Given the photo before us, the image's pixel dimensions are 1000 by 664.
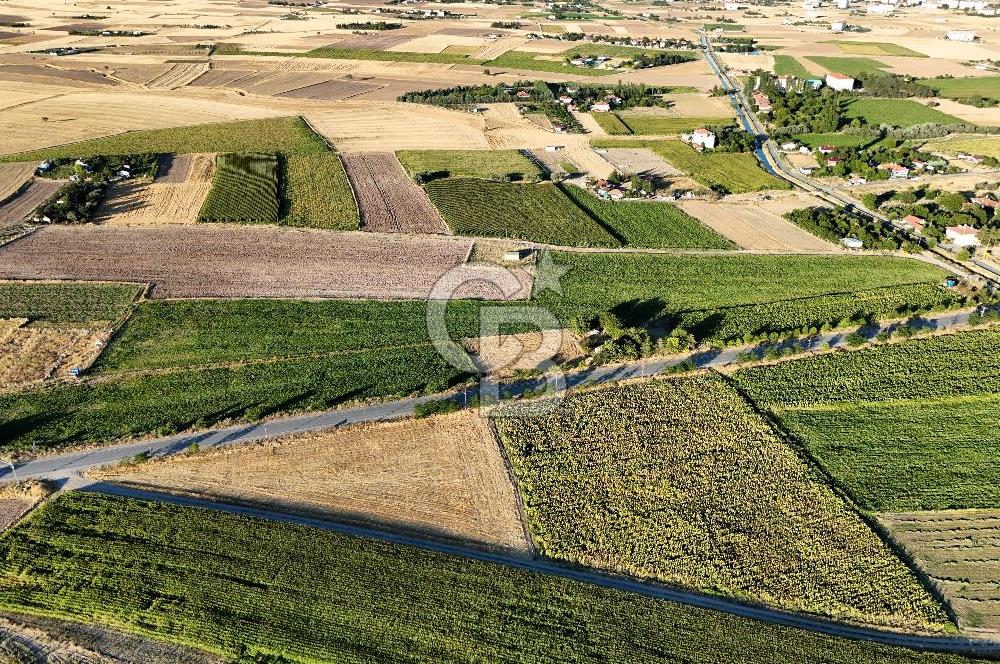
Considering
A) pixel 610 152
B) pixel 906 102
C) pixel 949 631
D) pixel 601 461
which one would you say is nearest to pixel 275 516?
pixel 601 461

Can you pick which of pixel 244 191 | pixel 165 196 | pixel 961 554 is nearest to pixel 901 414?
pixel 961 554

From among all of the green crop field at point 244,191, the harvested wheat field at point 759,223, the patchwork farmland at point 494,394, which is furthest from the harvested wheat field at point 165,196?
the harvested wheat field at point 759,223

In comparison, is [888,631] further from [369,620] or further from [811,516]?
[369,620]

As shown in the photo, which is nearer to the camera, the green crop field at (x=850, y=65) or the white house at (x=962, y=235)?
the white house at (x=962, y=235)

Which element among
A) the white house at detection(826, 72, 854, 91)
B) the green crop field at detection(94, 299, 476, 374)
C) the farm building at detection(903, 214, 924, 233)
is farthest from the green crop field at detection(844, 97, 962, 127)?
the green crop field at detection(94, 299, 476, 374)

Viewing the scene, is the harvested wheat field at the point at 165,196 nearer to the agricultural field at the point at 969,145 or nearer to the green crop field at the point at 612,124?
the green crop field at the point at 612,124

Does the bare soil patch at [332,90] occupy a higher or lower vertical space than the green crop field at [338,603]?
higher
